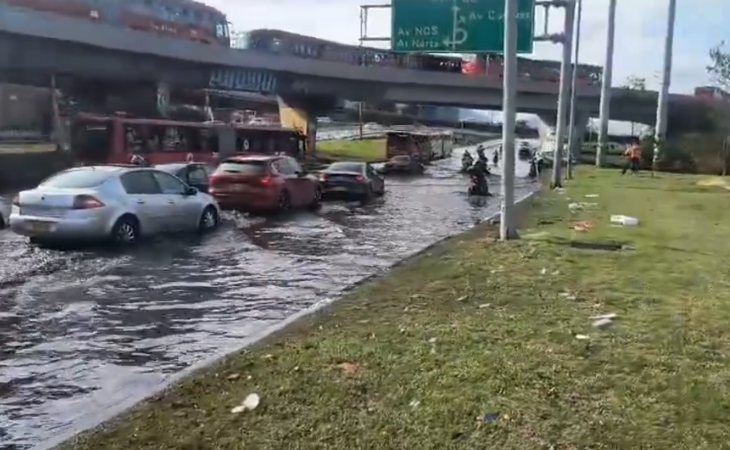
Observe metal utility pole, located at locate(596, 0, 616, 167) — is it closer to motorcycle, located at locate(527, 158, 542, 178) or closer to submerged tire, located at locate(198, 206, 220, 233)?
motorcycle, located at locate(527, 158, 542, 178)

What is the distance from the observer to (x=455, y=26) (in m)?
22.5

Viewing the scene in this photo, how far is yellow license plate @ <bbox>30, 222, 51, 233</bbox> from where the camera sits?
1489 cm

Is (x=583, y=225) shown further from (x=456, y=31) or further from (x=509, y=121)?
(x=456, y=31)

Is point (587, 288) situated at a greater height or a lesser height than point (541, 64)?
lesser

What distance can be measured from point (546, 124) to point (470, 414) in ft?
275

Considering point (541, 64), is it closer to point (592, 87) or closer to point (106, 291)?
point (592, 87)

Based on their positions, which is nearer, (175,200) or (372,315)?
(372,315)

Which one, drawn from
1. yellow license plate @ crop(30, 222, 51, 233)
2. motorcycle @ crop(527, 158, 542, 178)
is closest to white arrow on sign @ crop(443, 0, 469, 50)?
yellow license plate @ crop(30, 222, 51, 233)

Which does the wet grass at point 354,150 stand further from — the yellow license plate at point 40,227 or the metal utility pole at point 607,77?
the yellow license plate at point 40,227

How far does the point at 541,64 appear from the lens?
6725 centimetres

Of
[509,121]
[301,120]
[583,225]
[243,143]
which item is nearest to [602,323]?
[509,121]

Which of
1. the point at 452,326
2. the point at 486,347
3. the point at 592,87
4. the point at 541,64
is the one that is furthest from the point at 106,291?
the point at 592,87

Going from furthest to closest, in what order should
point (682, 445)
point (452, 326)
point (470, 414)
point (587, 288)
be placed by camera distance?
point (587, 288)
point (452, 326)
point (470, 414)
point (682, 445)

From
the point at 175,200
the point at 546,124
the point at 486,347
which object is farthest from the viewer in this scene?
the point at 546,124
